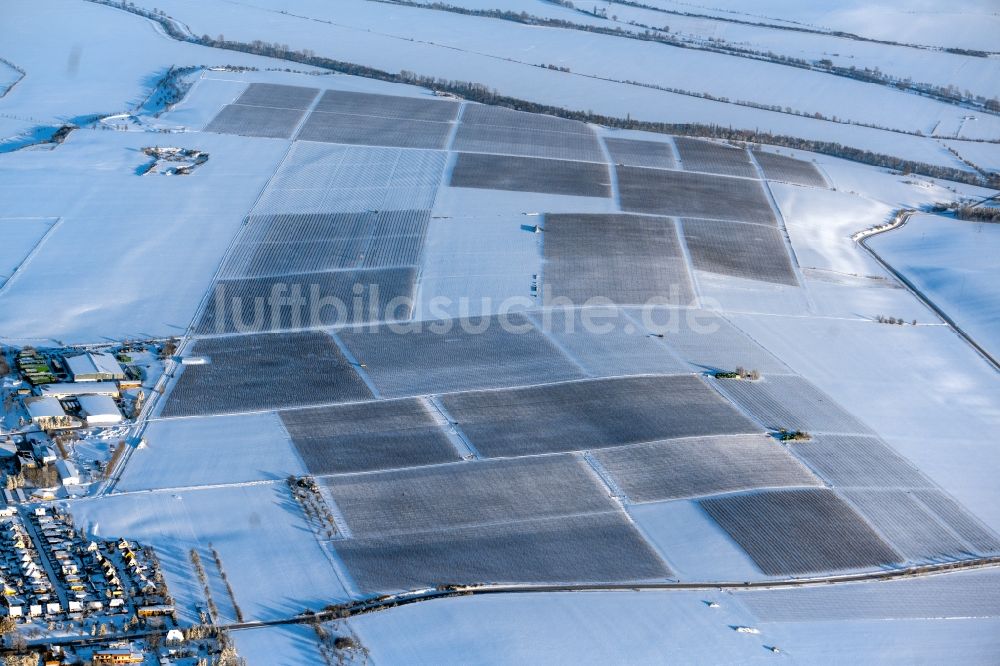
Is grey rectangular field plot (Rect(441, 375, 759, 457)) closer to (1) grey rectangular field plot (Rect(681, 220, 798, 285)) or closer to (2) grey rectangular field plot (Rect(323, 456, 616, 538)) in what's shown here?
(2) grey rectangular field plot (Rect(323, 456, 616, 538))

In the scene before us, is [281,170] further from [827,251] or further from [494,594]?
[494,594]

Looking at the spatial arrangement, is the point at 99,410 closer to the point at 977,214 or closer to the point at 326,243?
the point at 326,243

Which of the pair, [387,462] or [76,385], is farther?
[76,385]

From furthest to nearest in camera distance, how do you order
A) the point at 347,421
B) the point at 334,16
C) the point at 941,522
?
the point at 334,16
the point at 347,421
the point at 941,522

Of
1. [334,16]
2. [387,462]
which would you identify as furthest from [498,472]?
[334,16]

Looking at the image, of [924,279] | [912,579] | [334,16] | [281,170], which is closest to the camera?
[912,579]

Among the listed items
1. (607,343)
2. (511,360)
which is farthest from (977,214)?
(511,360)
